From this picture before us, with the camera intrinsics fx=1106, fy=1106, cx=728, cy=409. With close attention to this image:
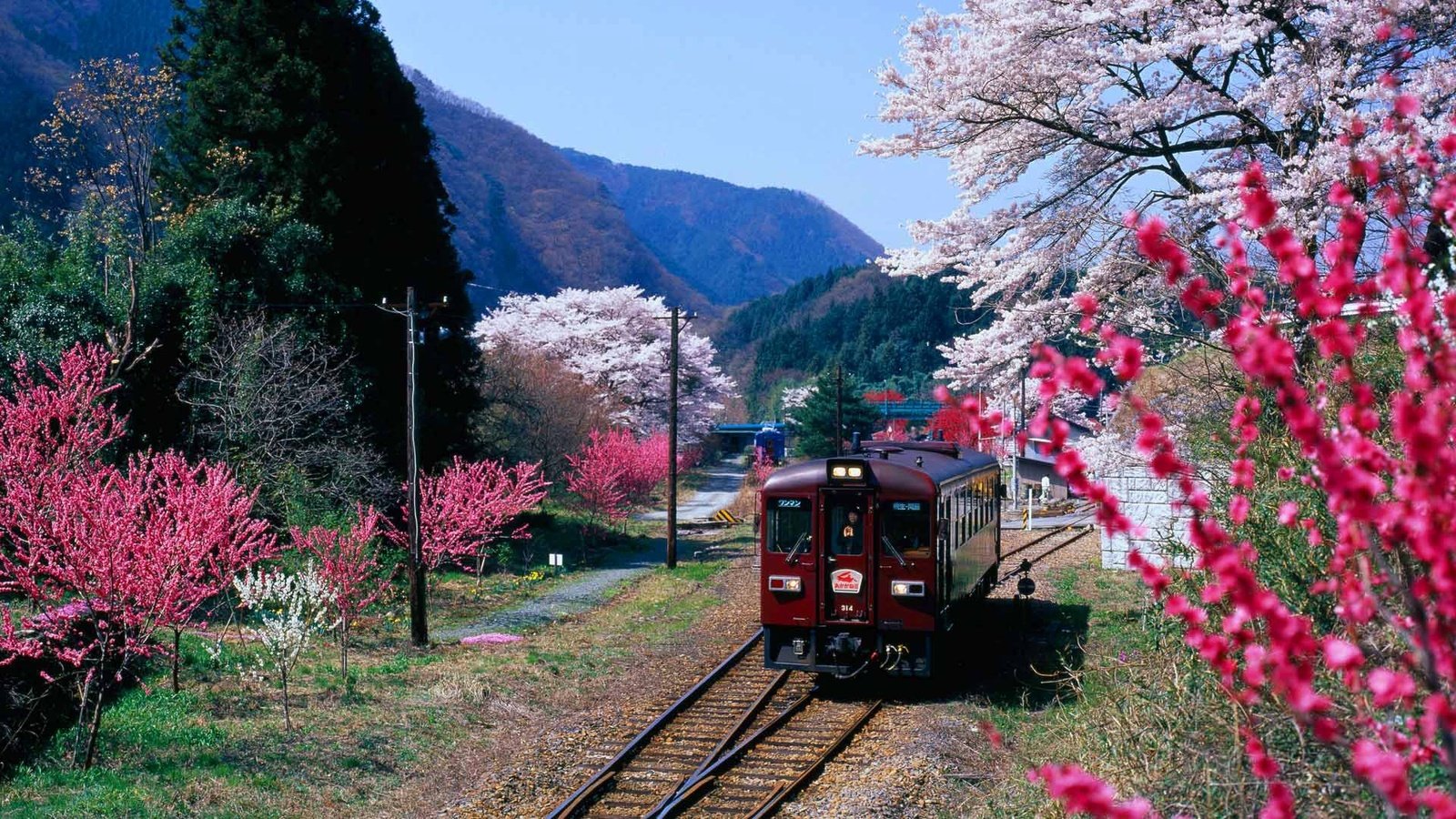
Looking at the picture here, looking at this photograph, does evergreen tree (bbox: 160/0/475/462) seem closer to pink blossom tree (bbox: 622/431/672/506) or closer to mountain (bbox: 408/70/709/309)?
pink blossom tree (bbox: 622/431/672/506)

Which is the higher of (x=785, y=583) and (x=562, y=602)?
(x=785, y=583)

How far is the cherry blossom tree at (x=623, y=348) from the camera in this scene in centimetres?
5175

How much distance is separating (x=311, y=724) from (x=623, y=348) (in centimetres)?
4035

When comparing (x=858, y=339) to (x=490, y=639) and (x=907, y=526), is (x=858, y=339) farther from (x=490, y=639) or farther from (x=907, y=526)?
(x=907, y=526)

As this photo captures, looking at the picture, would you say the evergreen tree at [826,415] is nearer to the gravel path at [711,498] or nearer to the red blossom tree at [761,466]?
the red blossom tree at [761,466]

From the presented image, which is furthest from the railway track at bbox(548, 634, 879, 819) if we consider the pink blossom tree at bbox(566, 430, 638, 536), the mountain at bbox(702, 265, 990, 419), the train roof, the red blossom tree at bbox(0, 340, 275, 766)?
the mountain at bbox(702, 265, 990, 419)

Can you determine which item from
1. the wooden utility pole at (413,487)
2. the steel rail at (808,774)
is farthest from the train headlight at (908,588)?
the wooden utility pole at (413,487)

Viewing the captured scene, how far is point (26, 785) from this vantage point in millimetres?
10070

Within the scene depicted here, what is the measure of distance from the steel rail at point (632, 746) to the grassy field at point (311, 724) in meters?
1.67

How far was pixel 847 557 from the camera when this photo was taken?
41.1 ft

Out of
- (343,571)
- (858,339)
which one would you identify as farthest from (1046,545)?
(858,339)

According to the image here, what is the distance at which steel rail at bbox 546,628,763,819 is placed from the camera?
946cm

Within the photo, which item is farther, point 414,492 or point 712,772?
point 414,492

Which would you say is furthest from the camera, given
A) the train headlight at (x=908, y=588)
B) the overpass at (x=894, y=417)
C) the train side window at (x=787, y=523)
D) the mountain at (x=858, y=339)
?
the mountain at (x=858, y=339)
